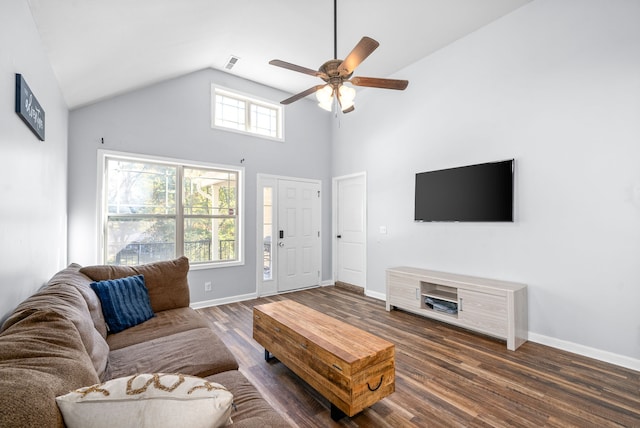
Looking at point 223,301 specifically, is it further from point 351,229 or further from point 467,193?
point 467,193

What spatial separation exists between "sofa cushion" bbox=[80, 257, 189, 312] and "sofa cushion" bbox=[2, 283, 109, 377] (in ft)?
2.70

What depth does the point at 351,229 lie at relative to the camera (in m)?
5.28

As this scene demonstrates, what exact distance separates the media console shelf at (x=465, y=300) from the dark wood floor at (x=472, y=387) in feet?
0.55

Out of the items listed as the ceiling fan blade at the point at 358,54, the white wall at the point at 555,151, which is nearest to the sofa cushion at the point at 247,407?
the ceiling fan blade at the point at 358,54

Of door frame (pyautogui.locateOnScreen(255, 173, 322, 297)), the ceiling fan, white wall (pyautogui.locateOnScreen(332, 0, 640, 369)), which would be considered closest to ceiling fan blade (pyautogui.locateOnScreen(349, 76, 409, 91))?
the ceiling fan

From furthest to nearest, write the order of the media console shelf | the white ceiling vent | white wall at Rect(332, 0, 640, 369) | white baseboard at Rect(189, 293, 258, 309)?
1. white baseboard at Rect(189, 293, 258, 309)
2. the white ceiling vent
3. the media console shelf
4. white wall at Rect(332, 0, 640, 369)

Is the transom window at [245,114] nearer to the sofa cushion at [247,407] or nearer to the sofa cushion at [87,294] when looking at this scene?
the sofa cushion at [87,294]

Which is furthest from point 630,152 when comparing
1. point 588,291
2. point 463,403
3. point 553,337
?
point 463,403

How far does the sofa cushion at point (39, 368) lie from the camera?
2.24ft

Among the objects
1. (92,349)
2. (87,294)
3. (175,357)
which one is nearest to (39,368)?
(92,349)

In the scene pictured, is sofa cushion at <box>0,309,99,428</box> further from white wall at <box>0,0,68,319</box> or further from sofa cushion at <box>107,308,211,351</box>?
sofa cushion at <box>107,308,211,351</box>

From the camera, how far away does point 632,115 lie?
8.09 feet

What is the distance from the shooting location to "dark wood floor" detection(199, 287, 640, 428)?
1.84m

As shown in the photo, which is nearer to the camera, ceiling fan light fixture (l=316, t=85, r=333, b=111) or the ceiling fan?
the ceiling fan
